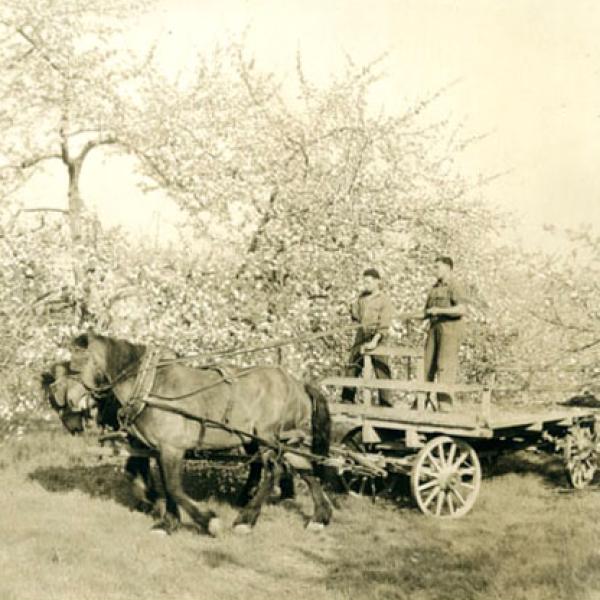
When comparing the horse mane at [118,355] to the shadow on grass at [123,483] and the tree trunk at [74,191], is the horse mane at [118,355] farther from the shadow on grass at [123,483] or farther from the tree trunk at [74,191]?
the tree trunk at [74,191]

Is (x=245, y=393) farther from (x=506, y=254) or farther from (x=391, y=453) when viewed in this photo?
(x=506, y=254)

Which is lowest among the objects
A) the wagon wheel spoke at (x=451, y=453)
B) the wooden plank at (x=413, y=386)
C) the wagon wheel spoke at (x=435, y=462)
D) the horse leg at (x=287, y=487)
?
the horse leg at (x=287, y=487)

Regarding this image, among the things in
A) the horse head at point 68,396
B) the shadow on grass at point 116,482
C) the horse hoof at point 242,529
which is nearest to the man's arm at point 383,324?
the shadow on grass at point 116,482

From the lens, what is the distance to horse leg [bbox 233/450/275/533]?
866cm

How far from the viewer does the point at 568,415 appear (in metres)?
10.8

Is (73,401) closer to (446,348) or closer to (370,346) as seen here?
(370,346)

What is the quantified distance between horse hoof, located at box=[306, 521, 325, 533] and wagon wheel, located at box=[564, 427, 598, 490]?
142 inches

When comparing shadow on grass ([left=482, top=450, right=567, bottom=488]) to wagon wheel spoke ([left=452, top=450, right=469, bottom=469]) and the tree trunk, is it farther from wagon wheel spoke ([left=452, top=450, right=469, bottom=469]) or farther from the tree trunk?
the tree trunk

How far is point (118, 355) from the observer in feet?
28.5

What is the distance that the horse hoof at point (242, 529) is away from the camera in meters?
8.55

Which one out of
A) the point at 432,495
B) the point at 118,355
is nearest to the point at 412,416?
the point at 432,495

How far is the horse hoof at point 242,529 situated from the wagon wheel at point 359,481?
211 centimetres

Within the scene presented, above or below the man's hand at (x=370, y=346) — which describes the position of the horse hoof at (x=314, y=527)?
below

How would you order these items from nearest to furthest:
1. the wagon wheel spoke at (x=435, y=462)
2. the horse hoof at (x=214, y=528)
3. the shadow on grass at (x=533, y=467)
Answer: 1. the horse hoof at (x=214, y=528)
2. the wagon wheel spoke at (x=435, y=462)
3. the shadow on grass at (x=533, y=467)
